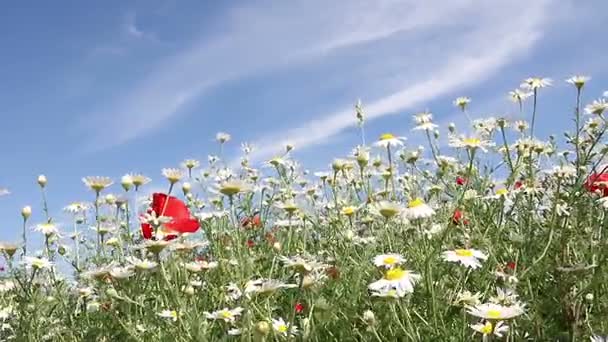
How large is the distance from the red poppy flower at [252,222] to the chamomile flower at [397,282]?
1.93 meters

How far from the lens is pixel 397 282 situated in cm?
226

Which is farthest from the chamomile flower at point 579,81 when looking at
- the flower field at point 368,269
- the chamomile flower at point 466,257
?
the chamomile flower at point 466,257

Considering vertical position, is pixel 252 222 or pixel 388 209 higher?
pixel 388 209

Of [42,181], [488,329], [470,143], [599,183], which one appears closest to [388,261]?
[488,329]

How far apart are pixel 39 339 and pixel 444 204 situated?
2.04m

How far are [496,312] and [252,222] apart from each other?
2.32 metres

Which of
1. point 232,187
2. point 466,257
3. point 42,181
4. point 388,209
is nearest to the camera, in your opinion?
point 466,257

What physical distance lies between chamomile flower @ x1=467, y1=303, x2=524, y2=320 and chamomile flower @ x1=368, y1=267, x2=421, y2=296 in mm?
193

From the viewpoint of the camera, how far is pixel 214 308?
3.10 meters

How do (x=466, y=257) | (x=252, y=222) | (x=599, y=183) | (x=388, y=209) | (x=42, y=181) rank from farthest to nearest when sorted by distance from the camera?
(x=252, y=222)
(x=42, y=181)
(x=599, y=183)
(x=388, y=209)
(x=466, y=257)

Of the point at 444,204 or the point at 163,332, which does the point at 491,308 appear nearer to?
the point at 163,332

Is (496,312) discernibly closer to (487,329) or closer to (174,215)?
(487,329)

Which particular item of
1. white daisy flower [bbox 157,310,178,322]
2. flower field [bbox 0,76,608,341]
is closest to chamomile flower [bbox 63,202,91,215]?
flower field [bbox 0,76,608,341]

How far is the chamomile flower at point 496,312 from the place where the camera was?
78.5 inches
